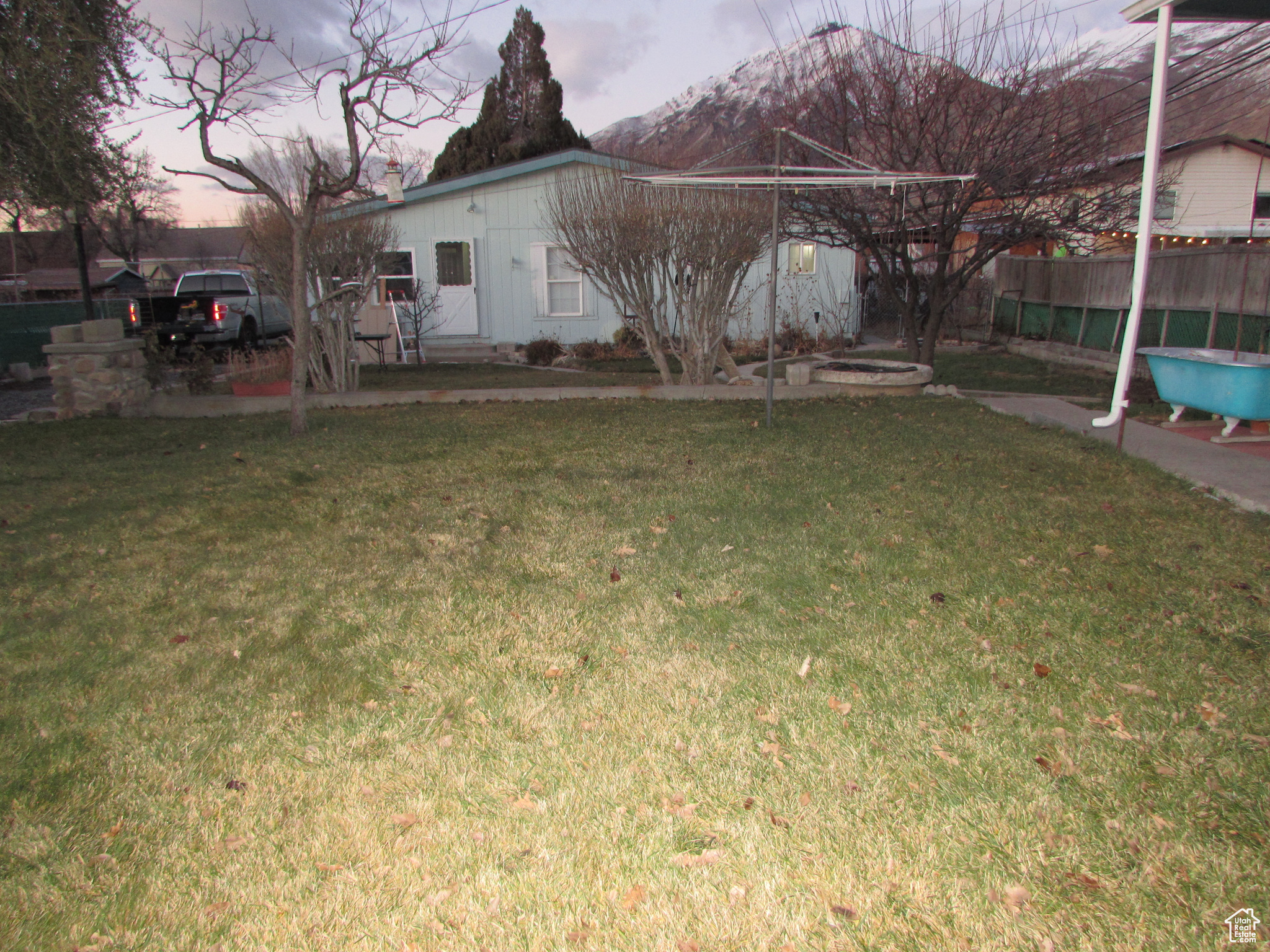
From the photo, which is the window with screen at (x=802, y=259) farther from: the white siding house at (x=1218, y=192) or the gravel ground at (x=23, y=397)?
the gravel ground at (x=23, y=397)

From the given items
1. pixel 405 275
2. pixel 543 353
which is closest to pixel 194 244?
pixel 405 275

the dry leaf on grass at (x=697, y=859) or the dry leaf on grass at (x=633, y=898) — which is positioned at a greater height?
the dry leaf on grass at (x=697, y=859)

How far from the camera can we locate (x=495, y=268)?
15852mm

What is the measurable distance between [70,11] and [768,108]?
27.4ft

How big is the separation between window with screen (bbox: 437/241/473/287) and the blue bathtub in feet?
40.6

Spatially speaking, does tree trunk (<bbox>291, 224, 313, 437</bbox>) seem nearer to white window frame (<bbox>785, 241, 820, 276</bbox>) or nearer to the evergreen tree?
white window frame (<bbox>785, 241, 820, 276</bbox>)

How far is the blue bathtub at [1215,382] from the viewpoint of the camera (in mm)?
6066

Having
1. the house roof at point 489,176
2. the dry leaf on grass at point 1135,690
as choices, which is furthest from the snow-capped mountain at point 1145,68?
the dry leaf on grass at point 1135,690

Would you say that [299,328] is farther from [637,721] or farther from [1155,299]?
[1155,299]

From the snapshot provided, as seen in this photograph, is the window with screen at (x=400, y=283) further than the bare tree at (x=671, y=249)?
Yes

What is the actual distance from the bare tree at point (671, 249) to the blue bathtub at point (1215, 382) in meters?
4.54

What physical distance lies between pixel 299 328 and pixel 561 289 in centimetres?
956

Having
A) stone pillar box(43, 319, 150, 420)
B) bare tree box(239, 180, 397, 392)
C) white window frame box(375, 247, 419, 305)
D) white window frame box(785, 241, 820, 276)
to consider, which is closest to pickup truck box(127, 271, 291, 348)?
white window frame box(375, 247, 419, 305)

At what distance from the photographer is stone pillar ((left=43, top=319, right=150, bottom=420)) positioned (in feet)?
28.8
